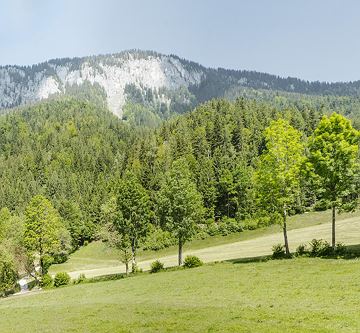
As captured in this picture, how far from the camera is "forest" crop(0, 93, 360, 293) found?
1826 inches

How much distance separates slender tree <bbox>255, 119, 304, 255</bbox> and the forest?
0.42 ft

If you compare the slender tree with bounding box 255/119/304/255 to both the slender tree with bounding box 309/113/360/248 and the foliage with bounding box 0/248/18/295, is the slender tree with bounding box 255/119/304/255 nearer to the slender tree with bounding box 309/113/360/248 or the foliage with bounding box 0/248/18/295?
the slender tree with bounding box 309/113/360/248

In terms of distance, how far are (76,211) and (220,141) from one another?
219 feet

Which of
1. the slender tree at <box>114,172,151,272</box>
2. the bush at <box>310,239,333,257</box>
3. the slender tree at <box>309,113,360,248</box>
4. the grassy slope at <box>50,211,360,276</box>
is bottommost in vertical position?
the grassy slope at <box>50,211,360,276</box>

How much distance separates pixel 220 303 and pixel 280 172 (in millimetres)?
22980

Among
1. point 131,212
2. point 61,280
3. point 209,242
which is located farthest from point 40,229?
point 209,242

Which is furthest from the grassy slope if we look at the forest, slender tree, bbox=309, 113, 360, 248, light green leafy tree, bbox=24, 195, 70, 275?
slender tree, bbox=309, 113, 360, 248

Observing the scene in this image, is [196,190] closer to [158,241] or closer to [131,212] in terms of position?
[131,212]

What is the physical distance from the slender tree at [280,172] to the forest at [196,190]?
13 cm

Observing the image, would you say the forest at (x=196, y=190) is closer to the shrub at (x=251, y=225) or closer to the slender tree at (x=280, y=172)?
the slender tree at (x=280, y=172)

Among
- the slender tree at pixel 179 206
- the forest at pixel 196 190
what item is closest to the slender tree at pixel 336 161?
the forest at pixel 196 190

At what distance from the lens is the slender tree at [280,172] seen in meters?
48.6

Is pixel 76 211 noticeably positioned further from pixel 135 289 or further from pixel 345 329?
pixel 345 329

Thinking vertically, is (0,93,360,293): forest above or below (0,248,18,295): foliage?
above
